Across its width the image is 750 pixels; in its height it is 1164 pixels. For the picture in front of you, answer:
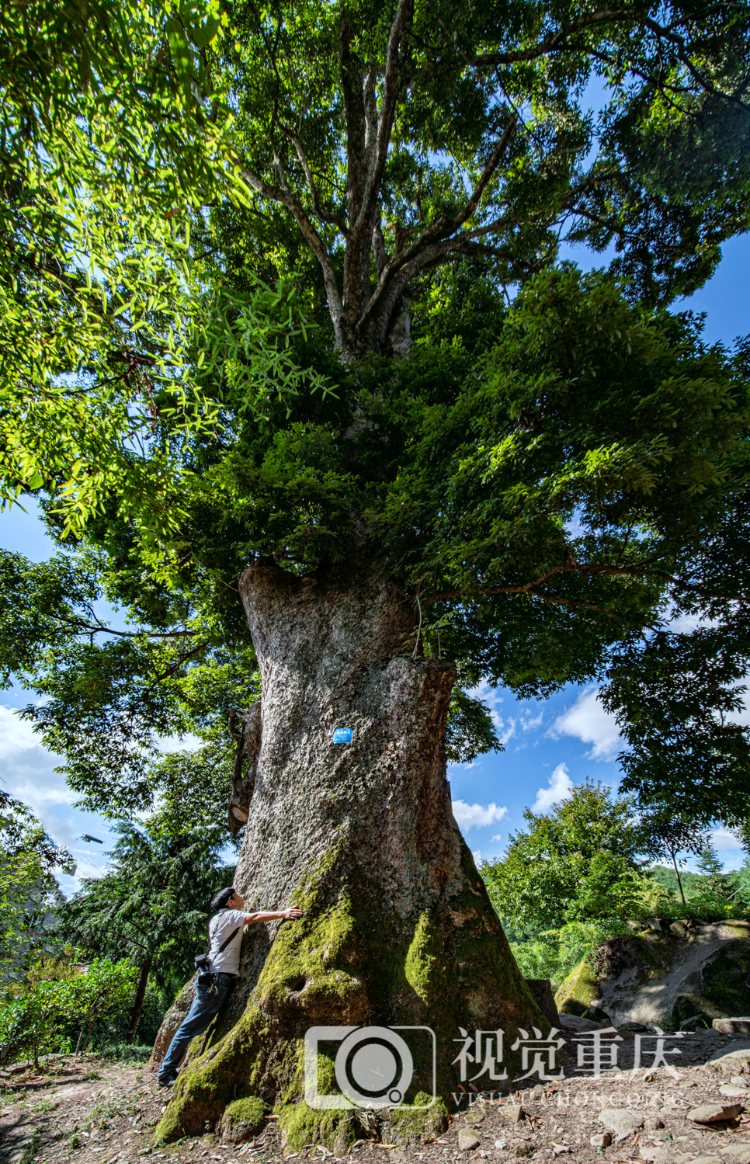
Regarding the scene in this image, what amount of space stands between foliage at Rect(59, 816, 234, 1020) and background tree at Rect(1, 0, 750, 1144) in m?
8.14

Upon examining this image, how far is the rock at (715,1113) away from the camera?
95.3 inches

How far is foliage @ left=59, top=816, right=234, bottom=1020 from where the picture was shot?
14.3 metres

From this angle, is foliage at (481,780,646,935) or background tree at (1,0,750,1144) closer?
background tree at (1,0,750,1144)

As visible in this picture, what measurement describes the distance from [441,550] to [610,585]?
2.76 m

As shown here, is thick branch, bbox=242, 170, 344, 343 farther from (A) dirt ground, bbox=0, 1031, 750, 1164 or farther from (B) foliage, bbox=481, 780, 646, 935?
(B) foliage, bbox=481, 780, 646, 935

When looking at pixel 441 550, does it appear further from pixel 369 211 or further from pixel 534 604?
pixel 369 211

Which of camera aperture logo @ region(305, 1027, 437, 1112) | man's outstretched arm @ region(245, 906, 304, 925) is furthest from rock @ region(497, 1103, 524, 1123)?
man's outstretched arm @ region(245, 906, 304, 925)

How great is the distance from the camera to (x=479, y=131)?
341 inches

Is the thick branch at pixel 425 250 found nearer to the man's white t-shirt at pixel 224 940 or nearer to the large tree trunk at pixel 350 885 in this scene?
the large tree trunk at pixel 350 885

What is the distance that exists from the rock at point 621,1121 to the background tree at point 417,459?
33.8 inches

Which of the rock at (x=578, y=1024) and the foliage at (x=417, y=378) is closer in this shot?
the foliage at (x=417, y=378)

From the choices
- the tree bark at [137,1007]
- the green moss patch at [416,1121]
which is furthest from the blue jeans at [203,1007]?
the tree bark at [137,1007]

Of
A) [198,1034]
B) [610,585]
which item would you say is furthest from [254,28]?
[198,1034]

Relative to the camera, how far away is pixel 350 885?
12.3 feet
